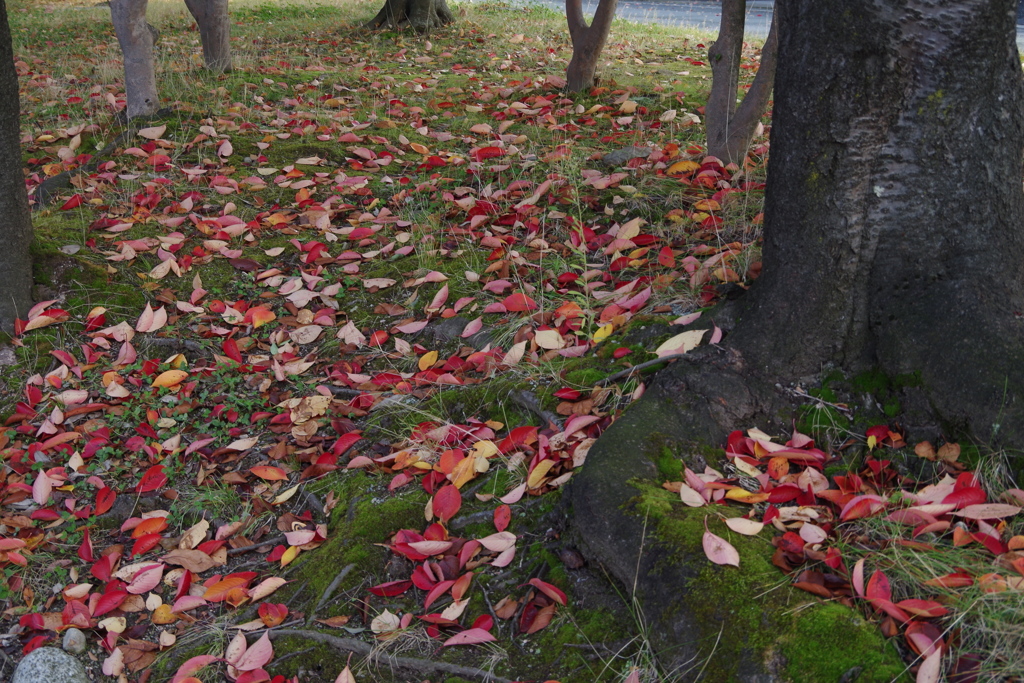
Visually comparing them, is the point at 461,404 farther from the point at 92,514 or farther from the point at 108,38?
the point at 108,38

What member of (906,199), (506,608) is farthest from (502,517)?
(906,199)

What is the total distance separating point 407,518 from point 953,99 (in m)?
1.88

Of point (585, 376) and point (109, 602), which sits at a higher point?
point (585, 376)

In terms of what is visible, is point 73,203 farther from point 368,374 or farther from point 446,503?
point 446,503

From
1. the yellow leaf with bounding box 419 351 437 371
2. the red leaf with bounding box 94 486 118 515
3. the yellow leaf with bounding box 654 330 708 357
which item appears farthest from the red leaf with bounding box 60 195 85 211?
the yellow leaf with bounding box 654 330 708 357

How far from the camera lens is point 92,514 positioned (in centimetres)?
272

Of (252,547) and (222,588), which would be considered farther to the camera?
(252,547)

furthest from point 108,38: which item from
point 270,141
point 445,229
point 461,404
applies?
point 461,404

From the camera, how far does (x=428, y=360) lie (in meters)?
3.20

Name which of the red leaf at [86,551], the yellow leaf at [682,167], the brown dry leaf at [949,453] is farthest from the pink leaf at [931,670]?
the yellow leaf at [682,167]

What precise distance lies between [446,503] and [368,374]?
1.03 m

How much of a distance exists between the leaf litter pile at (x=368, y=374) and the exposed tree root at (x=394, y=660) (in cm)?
4

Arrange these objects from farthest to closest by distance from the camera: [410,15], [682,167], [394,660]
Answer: [410,15] < [682,167] < [394,660]

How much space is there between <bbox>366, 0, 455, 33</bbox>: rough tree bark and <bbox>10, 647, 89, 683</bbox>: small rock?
862cm
